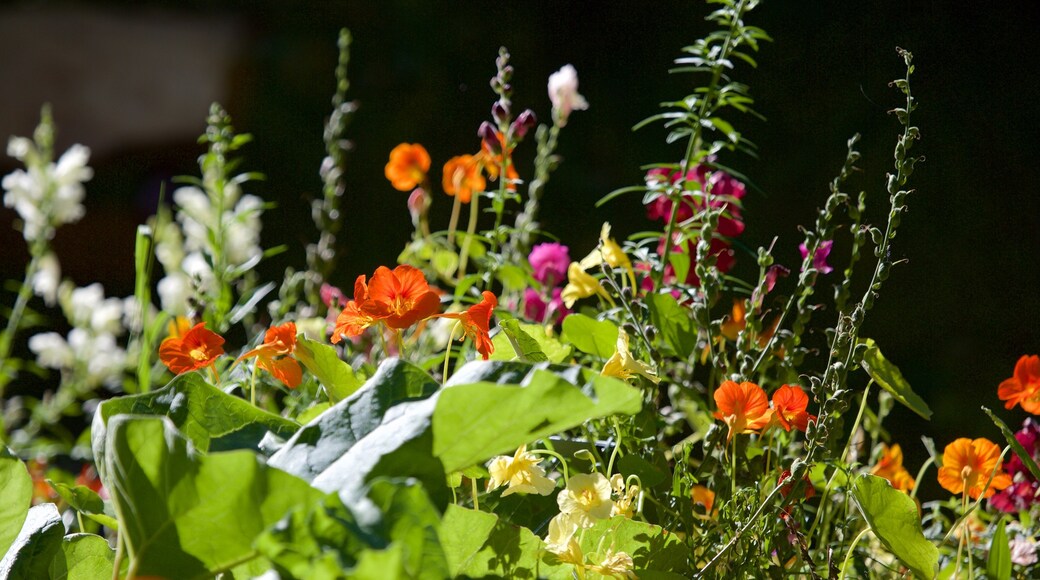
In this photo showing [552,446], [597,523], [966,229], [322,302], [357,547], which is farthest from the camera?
[966,229]

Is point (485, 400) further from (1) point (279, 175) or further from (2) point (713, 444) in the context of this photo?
(1) point (279, 175)

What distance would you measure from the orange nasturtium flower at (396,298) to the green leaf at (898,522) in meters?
0.29

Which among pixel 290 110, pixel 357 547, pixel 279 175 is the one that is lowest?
pixel 279 175

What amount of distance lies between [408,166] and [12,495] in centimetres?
65

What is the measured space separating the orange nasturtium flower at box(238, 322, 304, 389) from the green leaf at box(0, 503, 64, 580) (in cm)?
16

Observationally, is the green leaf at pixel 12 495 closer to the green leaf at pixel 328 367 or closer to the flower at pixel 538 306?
the green leaf at pixel 328 367

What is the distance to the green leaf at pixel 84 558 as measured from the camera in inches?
24.4

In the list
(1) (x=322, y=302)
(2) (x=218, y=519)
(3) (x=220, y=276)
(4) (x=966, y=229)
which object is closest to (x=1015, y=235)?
(4) (x=966, y=229)

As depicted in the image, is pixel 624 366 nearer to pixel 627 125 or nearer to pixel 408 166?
pixel 408 166

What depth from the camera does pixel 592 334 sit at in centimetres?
73

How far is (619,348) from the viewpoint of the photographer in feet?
2.09

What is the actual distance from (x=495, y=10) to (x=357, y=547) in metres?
2.89

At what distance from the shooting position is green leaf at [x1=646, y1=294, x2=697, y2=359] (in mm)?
750

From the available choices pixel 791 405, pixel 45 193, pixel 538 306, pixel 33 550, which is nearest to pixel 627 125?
pixel 45 193
